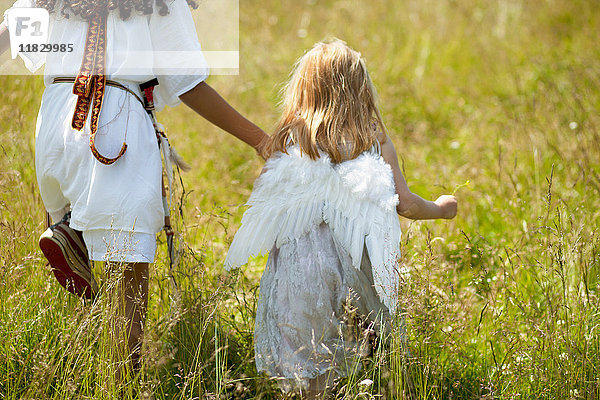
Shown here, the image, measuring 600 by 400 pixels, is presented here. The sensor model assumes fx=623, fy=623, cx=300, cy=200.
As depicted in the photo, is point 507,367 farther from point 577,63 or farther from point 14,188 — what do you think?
point 577,63

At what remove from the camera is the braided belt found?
82.4 inches

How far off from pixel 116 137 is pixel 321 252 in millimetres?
834

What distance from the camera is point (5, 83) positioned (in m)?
4.07

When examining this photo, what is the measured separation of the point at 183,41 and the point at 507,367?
1733 mm

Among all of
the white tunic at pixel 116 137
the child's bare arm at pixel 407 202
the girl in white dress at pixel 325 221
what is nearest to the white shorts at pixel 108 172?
the white tunic at pixel 116 137

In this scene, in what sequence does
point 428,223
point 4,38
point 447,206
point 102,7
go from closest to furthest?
point 102,7, point 4,38, point 447,206, point 428,223

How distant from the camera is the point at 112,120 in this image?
213cm

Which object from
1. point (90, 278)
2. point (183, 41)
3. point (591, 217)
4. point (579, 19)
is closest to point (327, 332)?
point (90, 278)

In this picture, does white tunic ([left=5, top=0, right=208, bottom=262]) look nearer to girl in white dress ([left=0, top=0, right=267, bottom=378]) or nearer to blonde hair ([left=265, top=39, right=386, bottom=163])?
girl in white dress ([left=0, top=0, right=267, bottom=378])

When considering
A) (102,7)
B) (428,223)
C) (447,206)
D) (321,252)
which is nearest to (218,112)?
(102,7)

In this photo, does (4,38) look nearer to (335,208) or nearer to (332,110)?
(332,110)

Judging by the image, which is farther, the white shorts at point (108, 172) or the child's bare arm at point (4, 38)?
the child's bare arm at point (4, 38)

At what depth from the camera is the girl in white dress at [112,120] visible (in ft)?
6.93

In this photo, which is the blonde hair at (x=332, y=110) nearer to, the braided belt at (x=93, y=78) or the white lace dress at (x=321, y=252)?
the white lace dress at (x=321, y=252)
